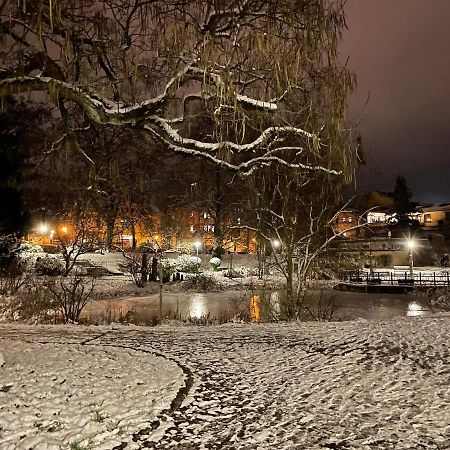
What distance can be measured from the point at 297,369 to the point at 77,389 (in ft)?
9.53

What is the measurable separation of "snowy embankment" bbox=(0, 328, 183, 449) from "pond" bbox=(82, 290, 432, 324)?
806 cm

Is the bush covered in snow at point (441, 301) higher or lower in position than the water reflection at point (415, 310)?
higher

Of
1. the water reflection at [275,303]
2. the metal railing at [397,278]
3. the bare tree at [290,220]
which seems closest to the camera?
the bare tree at [290,220]

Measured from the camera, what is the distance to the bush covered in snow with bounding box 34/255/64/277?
86.6 ft

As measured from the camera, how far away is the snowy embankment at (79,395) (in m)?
4.23

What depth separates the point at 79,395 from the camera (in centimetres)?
518

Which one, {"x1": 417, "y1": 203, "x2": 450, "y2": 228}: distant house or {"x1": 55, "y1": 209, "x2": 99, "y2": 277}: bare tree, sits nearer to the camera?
{"x1": 55, "y1": 209, "x2": 99, "y2": 277}: bare tree

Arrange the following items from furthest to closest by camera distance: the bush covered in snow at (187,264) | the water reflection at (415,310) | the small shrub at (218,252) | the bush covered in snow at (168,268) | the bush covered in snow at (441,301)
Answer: the small shrub at (218,252) < the bush covered in snow at (187,264) < the bush covered in snow at (168,268) < the bush covered in snow at (441,301) < the water reflection at (415,310)

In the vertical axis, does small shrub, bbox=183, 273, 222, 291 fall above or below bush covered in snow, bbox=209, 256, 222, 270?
below

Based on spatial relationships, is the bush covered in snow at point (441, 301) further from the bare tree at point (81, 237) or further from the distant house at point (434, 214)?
the distant house at point (434, 214)

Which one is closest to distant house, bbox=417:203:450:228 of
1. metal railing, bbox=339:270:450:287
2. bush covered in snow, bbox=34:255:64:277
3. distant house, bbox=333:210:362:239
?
distant house, bbox=333:210:362:239

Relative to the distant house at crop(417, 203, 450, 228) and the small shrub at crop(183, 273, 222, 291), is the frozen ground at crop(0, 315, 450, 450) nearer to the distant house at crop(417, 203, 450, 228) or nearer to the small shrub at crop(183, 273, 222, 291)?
the small shrub at crop(183, 273, 222, 291)

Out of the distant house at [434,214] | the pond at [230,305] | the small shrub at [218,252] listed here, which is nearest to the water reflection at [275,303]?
the pond at [230,305]

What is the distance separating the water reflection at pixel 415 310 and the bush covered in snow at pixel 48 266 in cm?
1745
